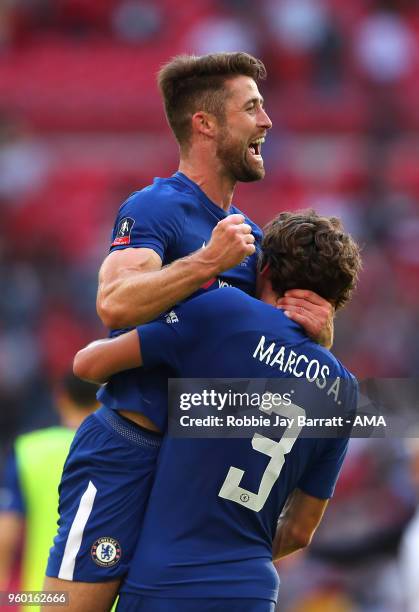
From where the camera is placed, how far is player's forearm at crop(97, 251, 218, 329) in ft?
10.3

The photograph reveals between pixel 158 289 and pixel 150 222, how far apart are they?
30cm

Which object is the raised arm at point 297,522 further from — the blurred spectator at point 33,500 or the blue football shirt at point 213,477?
the blurred spectator at point 33,500

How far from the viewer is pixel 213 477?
10.8 ft

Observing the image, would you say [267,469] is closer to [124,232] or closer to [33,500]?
[124,232]

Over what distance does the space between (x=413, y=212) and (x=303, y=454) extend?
8.58m

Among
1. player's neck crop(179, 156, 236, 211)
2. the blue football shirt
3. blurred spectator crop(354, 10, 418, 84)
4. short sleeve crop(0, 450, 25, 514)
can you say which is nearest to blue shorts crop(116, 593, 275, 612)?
the blue football shirt

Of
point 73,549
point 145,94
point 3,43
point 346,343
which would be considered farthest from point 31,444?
point 3,43

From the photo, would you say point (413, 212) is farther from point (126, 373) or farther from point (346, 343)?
point (126, 373)

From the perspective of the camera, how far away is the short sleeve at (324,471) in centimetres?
Result: 357

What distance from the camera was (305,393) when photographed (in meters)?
3.41

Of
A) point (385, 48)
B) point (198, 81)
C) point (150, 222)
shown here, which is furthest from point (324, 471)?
point (385, 48)

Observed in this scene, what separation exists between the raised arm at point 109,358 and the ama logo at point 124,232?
10.7 inches

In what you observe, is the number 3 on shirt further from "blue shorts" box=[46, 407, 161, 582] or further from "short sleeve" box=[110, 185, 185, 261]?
"short sleeve" box=[110, 185, 185, 261]

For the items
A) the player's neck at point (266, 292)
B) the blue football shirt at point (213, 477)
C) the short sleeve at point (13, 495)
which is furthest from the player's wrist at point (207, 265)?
the short sleeve at point (13, 495)
